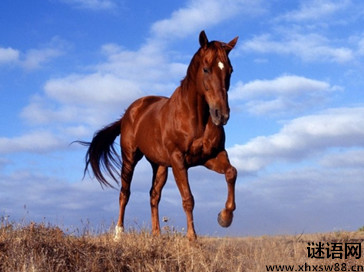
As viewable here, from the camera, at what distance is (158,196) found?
33.5 feet

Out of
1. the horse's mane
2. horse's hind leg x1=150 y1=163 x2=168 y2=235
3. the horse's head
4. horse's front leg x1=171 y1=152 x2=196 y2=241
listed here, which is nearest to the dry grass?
horse's front leg x1=171 y1=152 x2=196 y2=241

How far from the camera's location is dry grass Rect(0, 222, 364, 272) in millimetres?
6508

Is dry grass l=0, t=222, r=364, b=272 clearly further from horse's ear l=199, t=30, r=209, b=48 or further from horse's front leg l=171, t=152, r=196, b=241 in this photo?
horse's ear l=199, t=30, r=209, b=48

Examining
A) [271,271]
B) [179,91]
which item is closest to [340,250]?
[271,271]

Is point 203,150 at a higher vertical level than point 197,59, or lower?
lower

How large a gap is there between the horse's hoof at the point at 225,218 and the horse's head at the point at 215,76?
4.57 ft

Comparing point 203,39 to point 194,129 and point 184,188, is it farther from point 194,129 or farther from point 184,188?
point 184,188

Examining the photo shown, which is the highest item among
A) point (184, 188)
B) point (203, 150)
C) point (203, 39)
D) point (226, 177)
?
point (203, 39)

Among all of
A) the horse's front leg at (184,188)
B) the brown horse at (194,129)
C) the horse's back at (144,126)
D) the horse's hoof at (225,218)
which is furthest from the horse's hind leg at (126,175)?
the horse's hoof at (225,218)

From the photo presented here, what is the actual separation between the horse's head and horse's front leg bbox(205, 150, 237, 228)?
38.2 inches

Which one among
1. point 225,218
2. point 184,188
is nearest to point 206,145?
point 184,188

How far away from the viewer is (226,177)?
8.32 m

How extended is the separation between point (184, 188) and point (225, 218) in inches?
31.9

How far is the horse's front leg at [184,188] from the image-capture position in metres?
8.16
